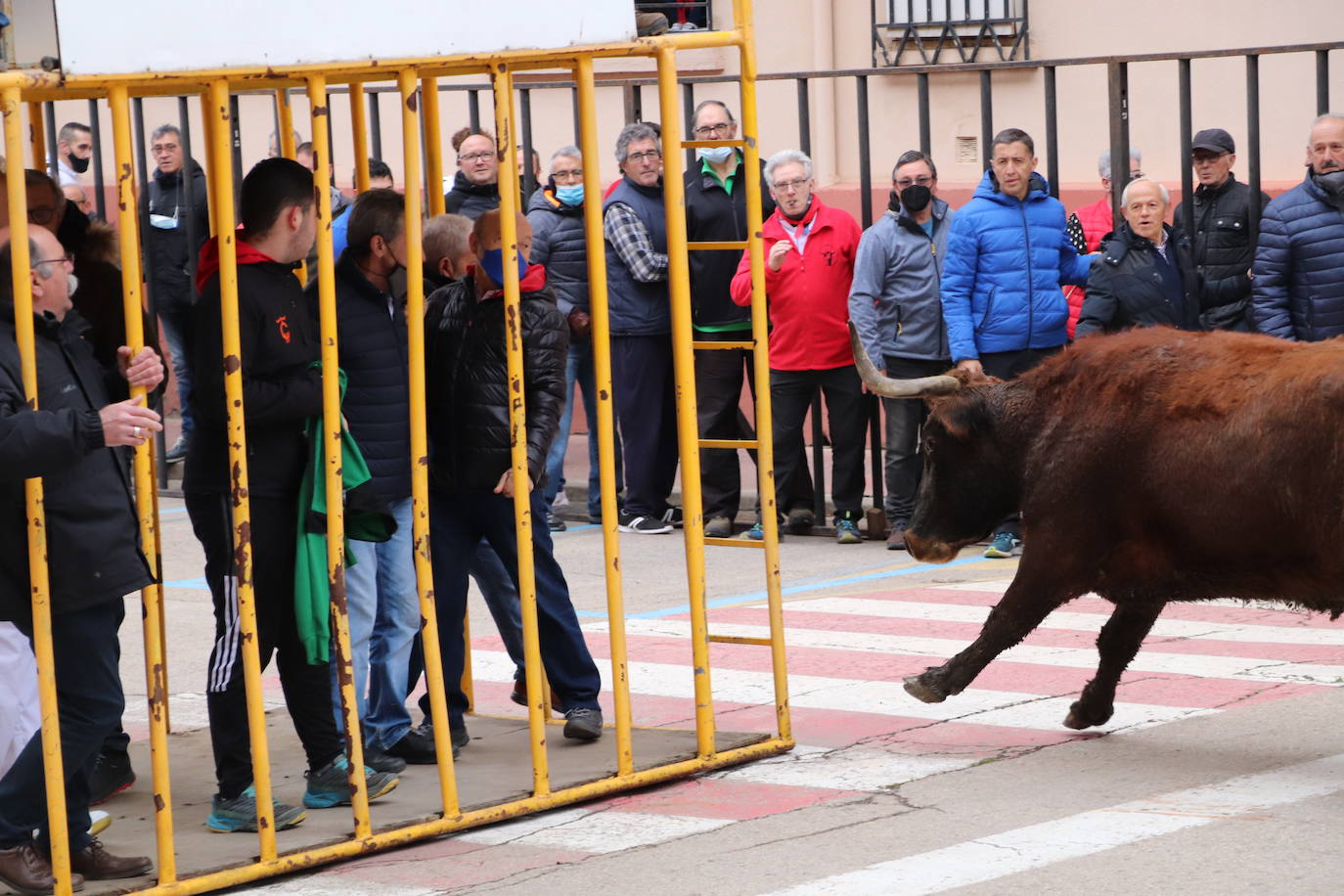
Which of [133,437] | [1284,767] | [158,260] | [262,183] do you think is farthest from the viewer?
[158,260]

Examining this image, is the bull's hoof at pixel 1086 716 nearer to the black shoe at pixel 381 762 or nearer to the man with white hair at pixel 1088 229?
the black shoe at pixel 381 762

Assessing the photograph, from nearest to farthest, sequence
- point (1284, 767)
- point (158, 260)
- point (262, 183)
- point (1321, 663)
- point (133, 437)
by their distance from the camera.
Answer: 1. point (133, 437)
2. point (262, 183)
3. point (1284, 767)
4. point (1321, 663)
5. point (158, 260)

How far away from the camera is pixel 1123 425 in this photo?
6859 millimetres

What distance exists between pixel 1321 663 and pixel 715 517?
14.8 feet

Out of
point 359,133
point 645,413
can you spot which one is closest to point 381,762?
point 359,133

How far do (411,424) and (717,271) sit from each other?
18.9 ft

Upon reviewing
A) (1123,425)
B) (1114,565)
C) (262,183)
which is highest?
(262,183)

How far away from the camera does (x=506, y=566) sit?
7.16m

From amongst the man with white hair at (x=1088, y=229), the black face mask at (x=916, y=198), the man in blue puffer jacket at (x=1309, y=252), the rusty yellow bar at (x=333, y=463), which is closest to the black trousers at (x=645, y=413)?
the black face mask at (x=916, y=198)

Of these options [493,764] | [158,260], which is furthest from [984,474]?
[158,260]

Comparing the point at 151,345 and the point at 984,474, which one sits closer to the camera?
the point at 151,345

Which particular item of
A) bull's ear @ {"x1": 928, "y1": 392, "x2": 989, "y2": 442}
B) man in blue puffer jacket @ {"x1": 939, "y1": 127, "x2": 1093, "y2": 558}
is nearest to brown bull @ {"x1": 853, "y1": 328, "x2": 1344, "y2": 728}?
bull's ear @ {"x1": 928, "y1": 392, "x2": 989, "y2": 442}

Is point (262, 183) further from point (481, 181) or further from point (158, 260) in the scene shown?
point (158, 260)

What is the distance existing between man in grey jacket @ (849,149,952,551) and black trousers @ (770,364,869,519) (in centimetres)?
34
